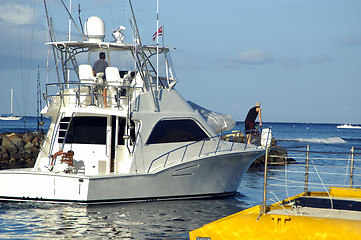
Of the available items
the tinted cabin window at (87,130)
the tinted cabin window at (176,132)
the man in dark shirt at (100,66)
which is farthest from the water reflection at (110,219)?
the man in dark shirt at (100,66)

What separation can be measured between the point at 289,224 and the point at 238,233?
69cm

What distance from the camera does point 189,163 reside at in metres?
13.0

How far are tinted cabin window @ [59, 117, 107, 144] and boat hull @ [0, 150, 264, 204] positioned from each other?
5.10 feet

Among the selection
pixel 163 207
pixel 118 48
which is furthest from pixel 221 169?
pixel 118 48

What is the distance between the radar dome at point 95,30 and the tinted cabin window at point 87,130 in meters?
2.26

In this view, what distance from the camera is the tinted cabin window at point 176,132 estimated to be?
1330cm

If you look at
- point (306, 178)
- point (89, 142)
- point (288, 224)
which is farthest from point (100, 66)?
point (288, 224)

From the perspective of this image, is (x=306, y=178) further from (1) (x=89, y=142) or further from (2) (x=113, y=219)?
(1) (x=89, y=142)

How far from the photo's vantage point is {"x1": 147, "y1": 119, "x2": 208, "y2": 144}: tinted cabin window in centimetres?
1330

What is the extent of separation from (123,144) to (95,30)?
3.20 meters

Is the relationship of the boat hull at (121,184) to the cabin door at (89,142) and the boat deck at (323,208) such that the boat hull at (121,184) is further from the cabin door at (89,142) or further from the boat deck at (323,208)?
the boat deck at (323,208)

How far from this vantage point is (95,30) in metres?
14.1

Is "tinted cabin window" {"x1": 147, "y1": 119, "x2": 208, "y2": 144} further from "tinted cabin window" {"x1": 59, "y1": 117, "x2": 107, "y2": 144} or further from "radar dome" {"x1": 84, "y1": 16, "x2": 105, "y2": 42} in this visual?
"radar dome" {"x1": 84, "y1": 16, "x2": 105, "y2": 42}

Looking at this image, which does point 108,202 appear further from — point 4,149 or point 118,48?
point 4,149
